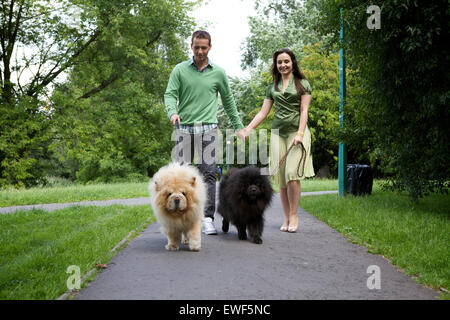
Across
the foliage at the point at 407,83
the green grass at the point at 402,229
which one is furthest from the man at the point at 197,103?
the foliage at the point at 407,83

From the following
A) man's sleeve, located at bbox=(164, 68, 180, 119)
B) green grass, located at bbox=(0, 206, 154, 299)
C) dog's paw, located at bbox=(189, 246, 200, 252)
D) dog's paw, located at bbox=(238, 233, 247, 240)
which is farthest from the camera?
man's sleeve, located at bbox=(164, 68, 180, 119)

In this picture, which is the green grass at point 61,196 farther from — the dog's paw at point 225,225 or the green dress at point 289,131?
the green dress at point 289,131

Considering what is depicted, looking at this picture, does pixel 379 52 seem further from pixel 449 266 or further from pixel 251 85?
pixel 251 85

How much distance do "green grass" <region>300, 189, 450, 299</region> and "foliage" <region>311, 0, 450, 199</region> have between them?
77cm

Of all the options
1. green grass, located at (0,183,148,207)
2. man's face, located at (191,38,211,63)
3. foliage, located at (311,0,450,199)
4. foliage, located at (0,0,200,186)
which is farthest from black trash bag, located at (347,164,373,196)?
foliage, located at (0,0,200,186)

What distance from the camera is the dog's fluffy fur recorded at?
501 cm

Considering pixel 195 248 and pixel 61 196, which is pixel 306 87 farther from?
pixel 61 196

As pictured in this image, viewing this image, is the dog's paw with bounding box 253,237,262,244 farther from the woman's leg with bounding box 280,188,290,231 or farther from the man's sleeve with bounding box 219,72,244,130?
the man's sleeve with bounding box 219,72,244,130

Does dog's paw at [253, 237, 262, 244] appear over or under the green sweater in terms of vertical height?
under

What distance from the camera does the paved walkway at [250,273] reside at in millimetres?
3451

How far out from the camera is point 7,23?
22.5 m

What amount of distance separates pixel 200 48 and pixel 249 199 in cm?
218
